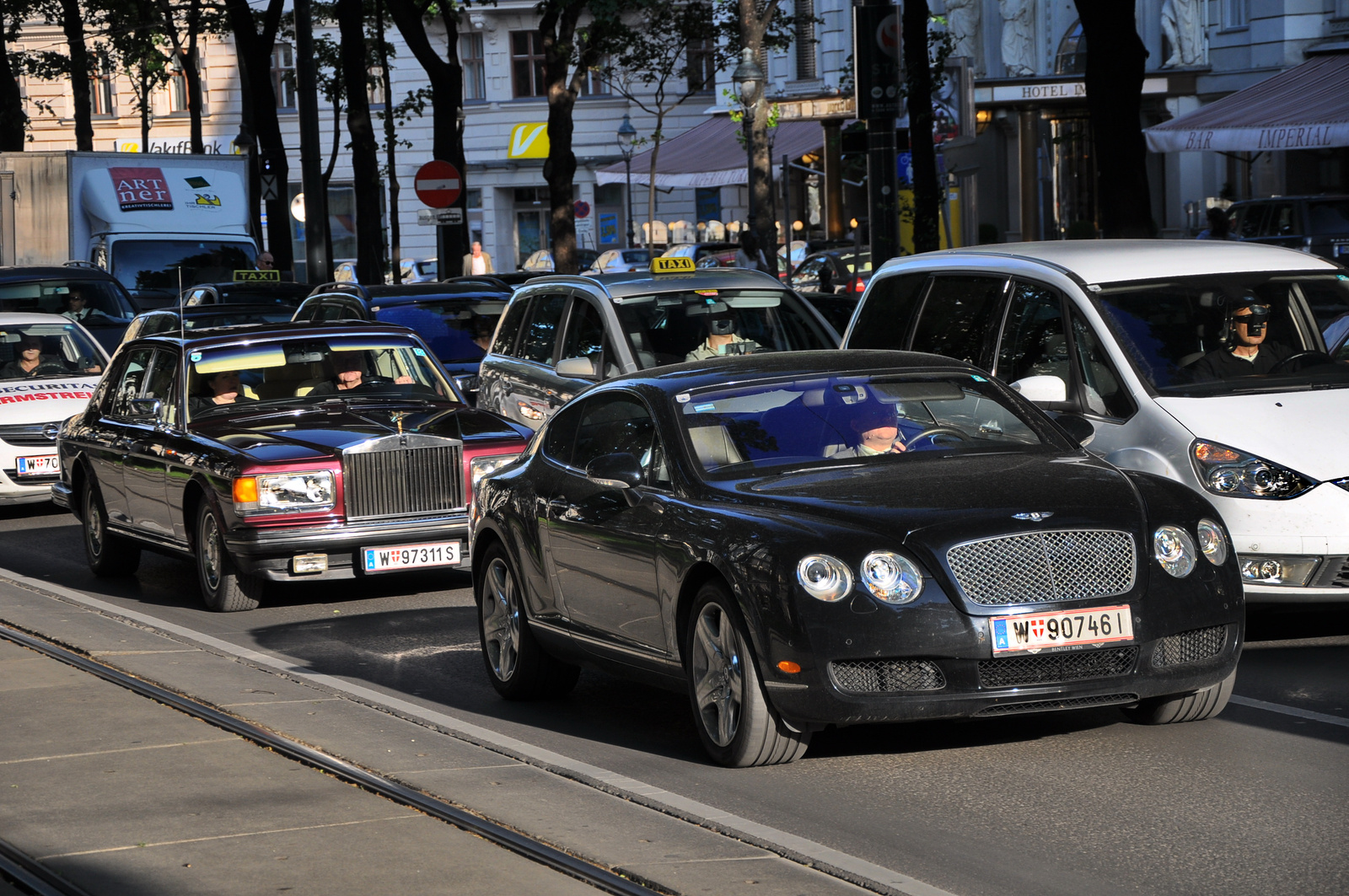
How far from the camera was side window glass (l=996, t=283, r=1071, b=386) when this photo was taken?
31.6ft

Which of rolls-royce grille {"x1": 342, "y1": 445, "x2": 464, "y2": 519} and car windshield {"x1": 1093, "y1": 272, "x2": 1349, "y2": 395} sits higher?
car windshield {"x1": 1093, "y1": 272, "x2": 1349, "y2": 395}

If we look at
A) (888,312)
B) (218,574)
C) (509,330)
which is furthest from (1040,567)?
(509,330)

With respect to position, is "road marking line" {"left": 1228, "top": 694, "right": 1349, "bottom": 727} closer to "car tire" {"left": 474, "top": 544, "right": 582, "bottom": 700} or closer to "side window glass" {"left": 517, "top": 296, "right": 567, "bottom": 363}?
"car tire" {"left": 474, "top": 544, "right": 582, "bottom": 700}

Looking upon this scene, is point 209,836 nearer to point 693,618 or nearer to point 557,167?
point 693,618

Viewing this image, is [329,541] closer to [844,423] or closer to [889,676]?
[844,423]

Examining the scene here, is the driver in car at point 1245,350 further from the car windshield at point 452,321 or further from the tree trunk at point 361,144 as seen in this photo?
the tree trunk at point 361,144

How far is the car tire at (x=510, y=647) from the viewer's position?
837cm

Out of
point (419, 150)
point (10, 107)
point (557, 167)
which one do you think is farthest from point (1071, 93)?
point (419, 150)

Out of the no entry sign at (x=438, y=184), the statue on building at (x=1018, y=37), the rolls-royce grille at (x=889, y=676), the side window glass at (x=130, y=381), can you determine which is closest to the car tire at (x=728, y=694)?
the rolls-royce grille at (x=889, y=676)

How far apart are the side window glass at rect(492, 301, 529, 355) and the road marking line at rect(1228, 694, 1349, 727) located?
810 centimetres

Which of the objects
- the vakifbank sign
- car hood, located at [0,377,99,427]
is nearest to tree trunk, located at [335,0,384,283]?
car hood, located at [0,377,99,427]

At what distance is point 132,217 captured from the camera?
1105 inches

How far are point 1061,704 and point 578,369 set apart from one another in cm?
654

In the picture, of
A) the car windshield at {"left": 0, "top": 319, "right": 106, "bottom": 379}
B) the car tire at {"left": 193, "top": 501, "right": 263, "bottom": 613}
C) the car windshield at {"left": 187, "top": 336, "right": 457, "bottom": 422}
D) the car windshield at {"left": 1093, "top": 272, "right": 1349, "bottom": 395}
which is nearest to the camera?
the car windshield at {"left": 1093, "top": 272, "right": 1349, "bottom": 395}
